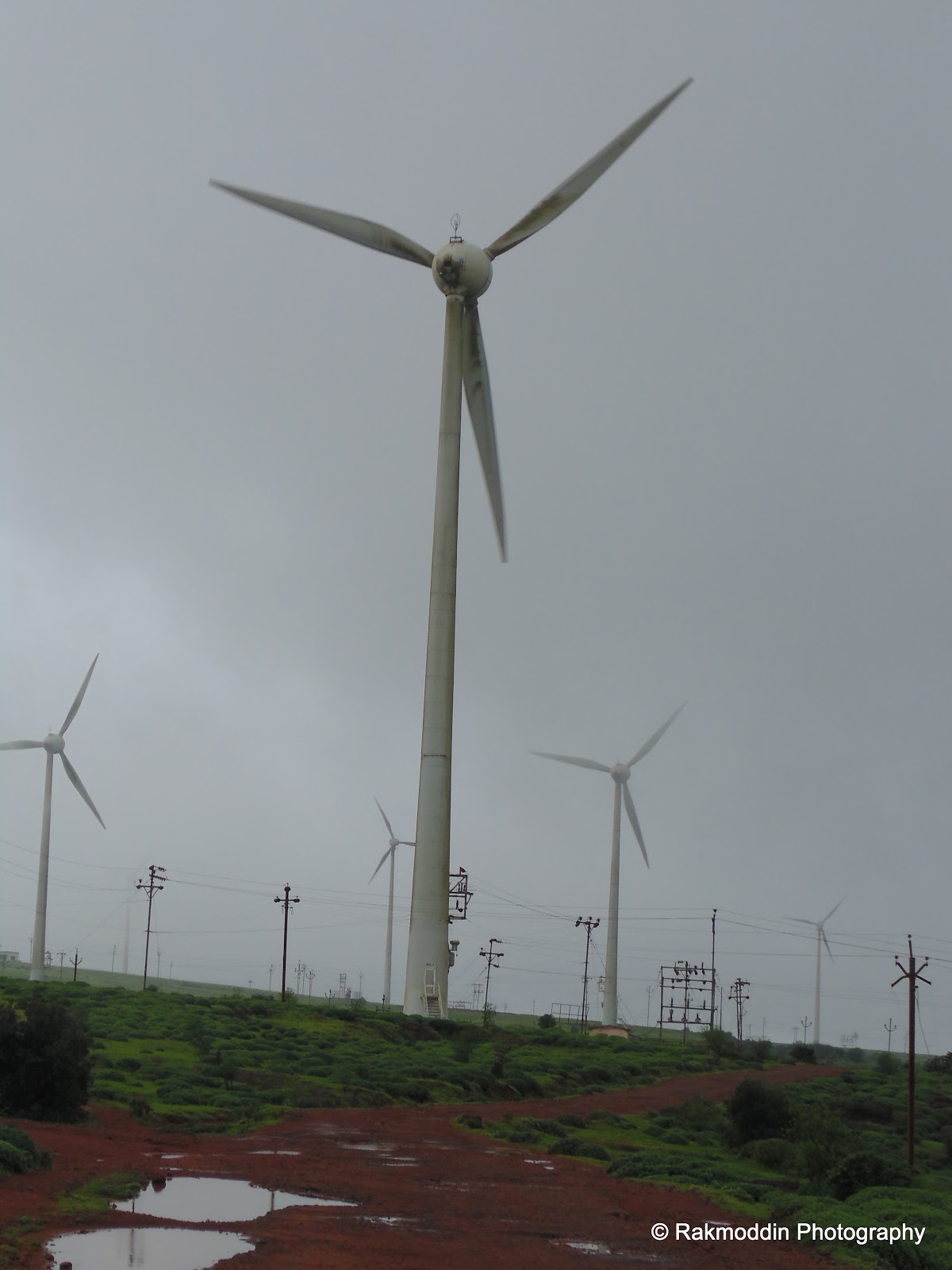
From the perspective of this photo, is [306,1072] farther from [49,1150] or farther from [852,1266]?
[852,1266]

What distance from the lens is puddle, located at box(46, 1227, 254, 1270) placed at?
768 inches

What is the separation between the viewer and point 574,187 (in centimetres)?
6794

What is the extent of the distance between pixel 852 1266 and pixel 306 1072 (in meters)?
33.0

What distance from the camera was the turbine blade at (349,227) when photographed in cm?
6819

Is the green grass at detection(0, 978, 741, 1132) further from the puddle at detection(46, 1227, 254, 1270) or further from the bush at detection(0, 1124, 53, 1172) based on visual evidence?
the puddle at detection(46, 1227, 254, 1270)

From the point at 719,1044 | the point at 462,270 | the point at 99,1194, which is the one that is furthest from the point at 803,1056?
the point at 99,1194

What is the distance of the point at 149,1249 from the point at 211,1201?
14.5 ft

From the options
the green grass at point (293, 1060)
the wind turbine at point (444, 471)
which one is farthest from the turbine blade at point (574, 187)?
the green grass at point (293, 1060)

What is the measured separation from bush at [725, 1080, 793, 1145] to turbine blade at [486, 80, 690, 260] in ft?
147

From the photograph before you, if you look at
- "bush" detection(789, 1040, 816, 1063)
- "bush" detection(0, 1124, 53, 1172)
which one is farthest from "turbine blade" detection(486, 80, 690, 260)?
"bush" detection(789, 1040, 816, 1063)

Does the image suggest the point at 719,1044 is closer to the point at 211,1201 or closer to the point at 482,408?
the point at 482,408

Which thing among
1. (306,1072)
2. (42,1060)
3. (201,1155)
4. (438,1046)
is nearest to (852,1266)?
(201,1155)

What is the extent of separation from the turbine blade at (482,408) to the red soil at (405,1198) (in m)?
35.7

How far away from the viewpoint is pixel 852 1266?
23.0m
